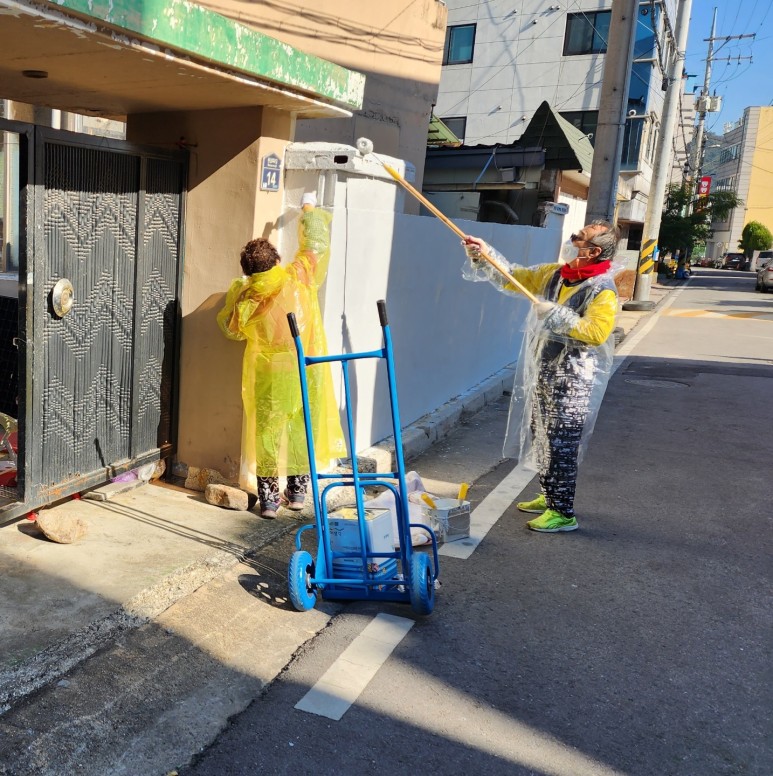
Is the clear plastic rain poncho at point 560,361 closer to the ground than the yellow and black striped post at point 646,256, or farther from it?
closer to the ground

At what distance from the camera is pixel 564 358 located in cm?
464

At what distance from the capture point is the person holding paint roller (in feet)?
14.5

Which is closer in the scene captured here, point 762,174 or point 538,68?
point 538,68

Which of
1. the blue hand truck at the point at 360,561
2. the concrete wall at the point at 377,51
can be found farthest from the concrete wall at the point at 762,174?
the blue hand truck at the point at 360,561

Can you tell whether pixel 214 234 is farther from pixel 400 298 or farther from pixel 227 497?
pixel 400 298

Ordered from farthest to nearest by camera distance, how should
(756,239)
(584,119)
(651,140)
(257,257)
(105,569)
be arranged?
(756,239) < (651,140) < (584,119) < (257,257) < (105,569)

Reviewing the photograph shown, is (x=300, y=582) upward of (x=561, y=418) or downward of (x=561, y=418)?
downward

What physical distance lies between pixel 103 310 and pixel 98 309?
0.04 metres

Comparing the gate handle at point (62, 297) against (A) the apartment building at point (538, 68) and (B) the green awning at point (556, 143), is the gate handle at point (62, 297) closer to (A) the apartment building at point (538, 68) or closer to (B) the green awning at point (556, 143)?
(B) the green awning at point (556, 143)

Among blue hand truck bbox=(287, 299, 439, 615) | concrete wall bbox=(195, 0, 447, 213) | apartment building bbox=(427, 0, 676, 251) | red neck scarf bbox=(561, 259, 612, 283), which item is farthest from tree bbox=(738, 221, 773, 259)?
blue hand truck bbox=(287, 299, 439, 615)

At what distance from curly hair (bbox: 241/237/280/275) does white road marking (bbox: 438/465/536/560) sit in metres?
1.84

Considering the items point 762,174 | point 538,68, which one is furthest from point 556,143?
point 762,174

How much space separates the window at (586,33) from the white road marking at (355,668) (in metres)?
27.3

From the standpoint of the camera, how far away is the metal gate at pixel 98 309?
3.87 metres
